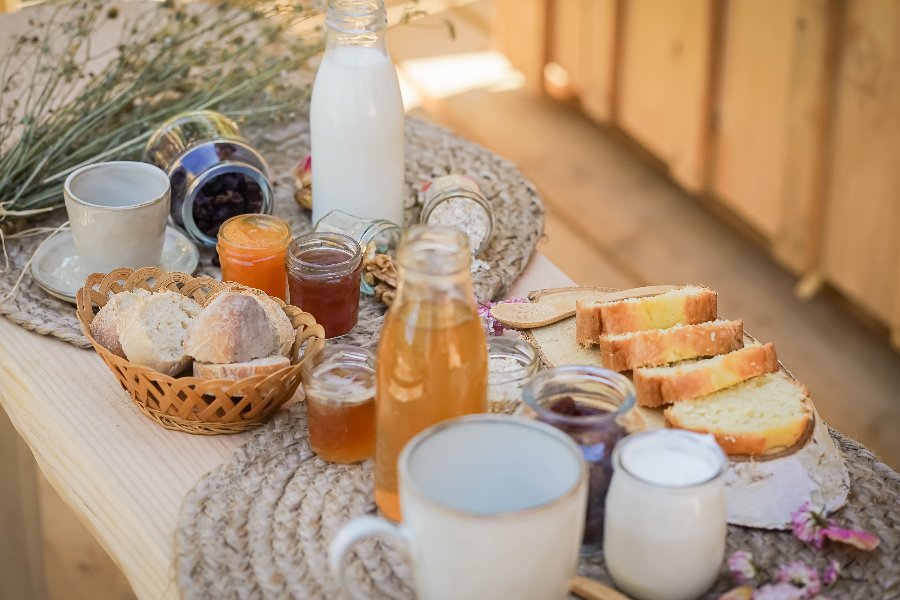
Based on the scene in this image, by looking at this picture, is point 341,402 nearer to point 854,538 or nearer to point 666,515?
point 666,515

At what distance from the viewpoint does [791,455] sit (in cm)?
84

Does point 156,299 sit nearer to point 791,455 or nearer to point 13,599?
point 791,455

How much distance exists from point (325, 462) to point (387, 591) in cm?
19

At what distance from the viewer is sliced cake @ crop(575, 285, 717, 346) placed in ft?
3.34

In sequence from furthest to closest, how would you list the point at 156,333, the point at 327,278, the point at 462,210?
1. the point at 462,210
2. the point at 327,278
3. the point at 156,333

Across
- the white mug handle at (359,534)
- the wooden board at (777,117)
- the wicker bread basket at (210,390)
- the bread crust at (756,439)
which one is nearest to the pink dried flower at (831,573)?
the bread crust at (756,439)

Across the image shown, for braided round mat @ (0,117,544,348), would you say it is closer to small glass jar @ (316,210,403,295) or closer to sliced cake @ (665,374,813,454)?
small glass jar @ (316,210,403,295)

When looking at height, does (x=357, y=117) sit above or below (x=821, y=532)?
above

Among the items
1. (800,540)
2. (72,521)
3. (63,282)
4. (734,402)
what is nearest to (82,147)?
(63,282)

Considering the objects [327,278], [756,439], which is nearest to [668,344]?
[756,439]

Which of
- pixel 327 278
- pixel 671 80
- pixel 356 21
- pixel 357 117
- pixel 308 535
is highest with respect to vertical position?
pixel 356 21

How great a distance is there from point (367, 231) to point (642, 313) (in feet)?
1.21

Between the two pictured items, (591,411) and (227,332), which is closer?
(591,411)

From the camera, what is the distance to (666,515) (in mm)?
691
